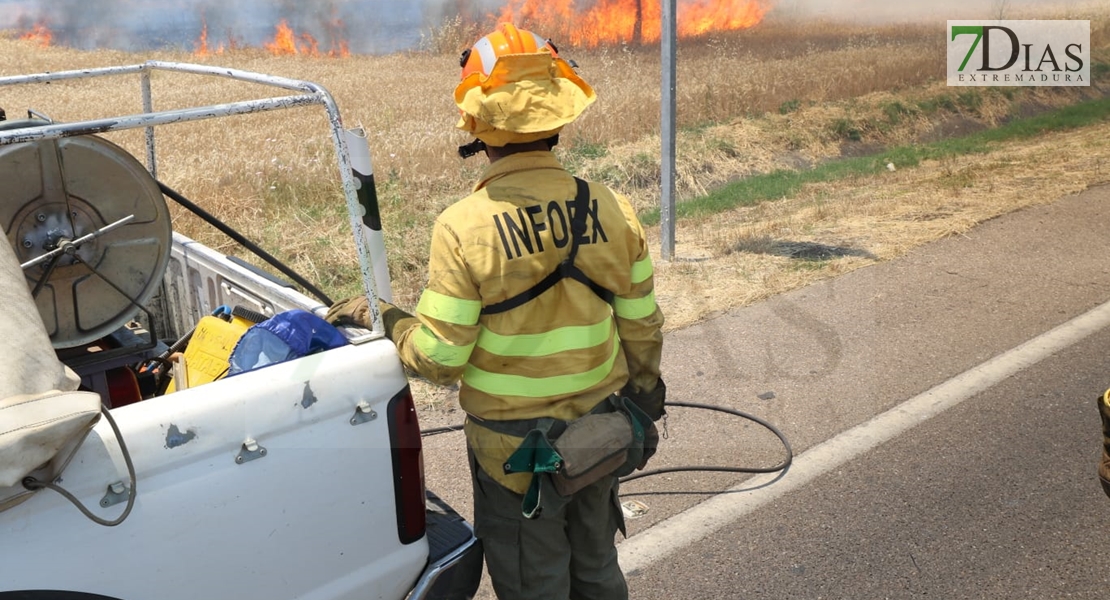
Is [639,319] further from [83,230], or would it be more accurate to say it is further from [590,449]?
[83,230]

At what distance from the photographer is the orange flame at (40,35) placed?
109ft

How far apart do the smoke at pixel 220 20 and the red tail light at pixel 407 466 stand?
28.2m

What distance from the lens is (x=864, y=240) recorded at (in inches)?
316

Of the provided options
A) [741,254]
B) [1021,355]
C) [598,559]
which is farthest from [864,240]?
[598,559]

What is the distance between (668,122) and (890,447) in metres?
3.56

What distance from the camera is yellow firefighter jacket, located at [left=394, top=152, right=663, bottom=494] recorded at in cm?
260

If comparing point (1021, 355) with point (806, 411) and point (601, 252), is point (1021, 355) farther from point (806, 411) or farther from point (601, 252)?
point (601, 252)

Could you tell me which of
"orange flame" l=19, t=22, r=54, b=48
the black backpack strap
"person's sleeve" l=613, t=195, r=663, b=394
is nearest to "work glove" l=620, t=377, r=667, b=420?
"person's sleeve" l=613, t=195, r=663, b=394

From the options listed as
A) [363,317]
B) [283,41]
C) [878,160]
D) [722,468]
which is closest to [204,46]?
[283,41]

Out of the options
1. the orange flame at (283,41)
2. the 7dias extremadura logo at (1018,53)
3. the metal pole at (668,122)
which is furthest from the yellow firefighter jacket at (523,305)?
the orange flame at (283,41)

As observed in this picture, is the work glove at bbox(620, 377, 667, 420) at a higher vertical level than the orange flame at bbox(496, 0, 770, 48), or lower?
lower

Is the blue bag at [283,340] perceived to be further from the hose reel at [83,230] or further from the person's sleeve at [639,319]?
the person's sleeve at [639,319]

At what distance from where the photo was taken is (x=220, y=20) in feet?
115

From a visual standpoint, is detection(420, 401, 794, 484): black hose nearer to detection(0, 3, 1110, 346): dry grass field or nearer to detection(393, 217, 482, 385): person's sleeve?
detection(0, 3, 1110, 346): dry grass field
